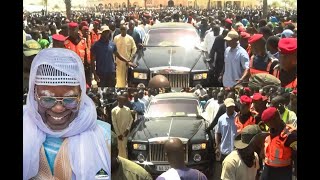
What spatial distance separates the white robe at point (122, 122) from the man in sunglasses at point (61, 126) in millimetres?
69

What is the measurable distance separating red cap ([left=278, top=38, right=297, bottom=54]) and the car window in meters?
0.61

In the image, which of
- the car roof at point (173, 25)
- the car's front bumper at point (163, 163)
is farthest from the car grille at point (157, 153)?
the car roof at point (173, 25)

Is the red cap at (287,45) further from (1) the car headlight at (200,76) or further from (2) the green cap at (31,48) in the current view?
(2) the green cap at (31,48)

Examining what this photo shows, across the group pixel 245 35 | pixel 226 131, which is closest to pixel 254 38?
pixel 245 35

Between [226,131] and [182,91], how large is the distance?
440 millimetres

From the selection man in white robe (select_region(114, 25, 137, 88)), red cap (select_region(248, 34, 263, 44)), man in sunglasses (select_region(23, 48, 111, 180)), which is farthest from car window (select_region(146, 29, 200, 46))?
man in sunglasses (select_region(23, 48, 111, 180))

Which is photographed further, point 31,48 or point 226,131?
point 226,131

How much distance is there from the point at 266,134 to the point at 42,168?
163cm

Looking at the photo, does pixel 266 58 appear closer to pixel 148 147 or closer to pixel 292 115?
pixel 292 115

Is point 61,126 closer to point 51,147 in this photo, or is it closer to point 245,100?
point 51,147

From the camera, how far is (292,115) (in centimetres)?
484

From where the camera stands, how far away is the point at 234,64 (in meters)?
4.93

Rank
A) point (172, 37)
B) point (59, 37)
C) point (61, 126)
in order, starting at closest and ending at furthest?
1. point (61, 126)
2. point (59, 37)
3. point (172, 37)

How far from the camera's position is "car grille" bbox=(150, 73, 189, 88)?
487cm
